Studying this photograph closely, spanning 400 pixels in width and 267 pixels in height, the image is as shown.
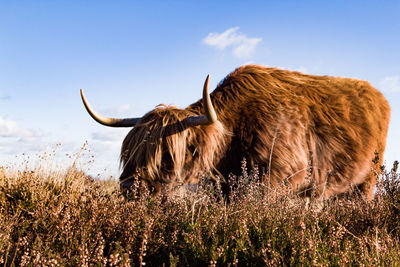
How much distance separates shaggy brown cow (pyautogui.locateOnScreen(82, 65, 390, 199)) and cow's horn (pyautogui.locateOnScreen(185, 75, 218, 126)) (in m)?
0.02

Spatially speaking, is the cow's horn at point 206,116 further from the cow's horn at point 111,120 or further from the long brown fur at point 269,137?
the cow's horn at point 111,120

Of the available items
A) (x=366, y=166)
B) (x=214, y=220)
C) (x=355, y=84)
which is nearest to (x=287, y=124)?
Answer: (x=366, y=166)

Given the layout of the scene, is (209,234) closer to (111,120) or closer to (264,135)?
(264,135)

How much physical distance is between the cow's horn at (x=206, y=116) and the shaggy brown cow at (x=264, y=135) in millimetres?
16

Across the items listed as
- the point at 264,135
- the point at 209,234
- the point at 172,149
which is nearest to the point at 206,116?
the point at 172,149

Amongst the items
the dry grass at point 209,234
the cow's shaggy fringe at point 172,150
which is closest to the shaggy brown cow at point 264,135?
the cow's shaggy fringe at point 172,150

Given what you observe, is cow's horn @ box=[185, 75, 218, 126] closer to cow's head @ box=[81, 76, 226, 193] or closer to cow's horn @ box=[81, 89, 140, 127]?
cow's head @ box=[81, 76, 226, 193]

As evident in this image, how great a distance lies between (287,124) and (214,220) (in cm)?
288

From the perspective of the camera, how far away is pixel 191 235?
9.51 ft

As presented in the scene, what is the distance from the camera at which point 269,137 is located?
5504mm

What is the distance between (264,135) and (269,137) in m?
0.08

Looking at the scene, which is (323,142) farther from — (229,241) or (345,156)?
(229,241)

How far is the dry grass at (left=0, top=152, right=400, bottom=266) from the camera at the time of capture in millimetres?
2600

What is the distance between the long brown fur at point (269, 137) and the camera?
18.0 feet
